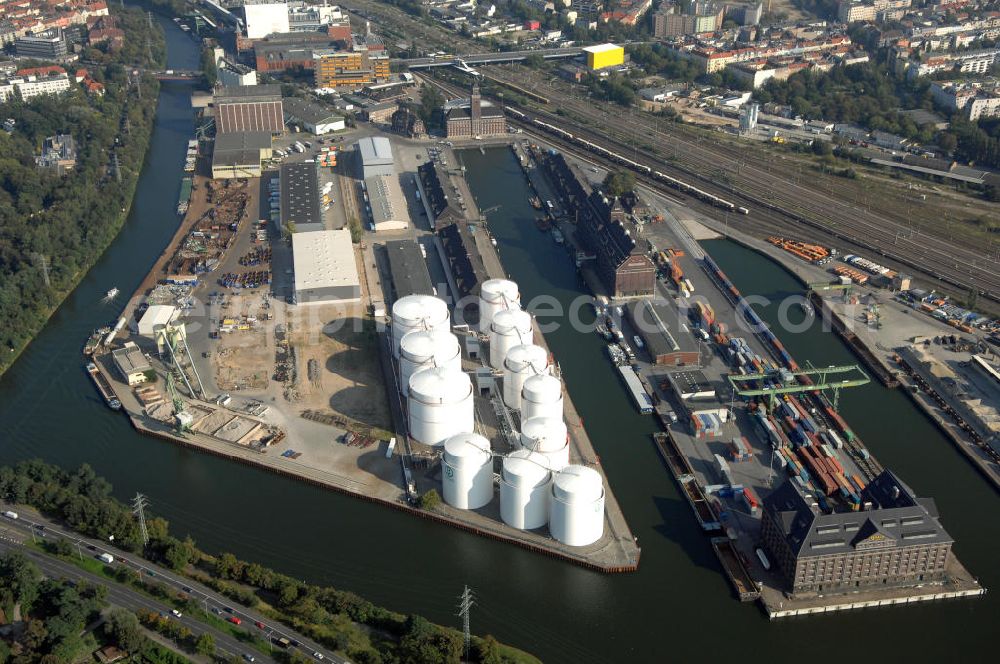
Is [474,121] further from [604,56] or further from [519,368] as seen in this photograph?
[519,368]

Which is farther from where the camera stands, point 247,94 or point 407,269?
point 247,94

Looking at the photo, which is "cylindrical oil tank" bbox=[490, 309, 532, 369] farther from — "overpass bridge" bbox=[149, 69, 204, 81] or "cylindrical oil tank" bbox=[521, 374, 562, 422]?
"overpass bridge" bbox=[149, 69, 204, 81]

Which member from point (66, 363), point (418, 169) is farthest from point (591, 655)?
point (418, 169)

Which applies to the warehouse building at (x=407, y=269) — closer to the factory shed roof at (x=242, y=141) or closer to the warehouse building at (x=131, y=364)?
the warehouse building at (x=131, y=364)

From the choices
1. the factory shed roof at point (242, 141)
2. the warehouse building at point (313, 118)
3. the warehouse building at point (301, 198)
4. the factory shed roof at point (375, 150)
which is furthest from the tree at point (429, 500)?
the warehouse building at point (313, 118)

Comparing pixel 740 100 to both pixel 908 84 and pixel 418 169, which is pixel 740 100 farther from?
pixel 418 169

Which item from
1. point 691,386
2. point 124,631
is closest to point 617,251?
point 691,386
